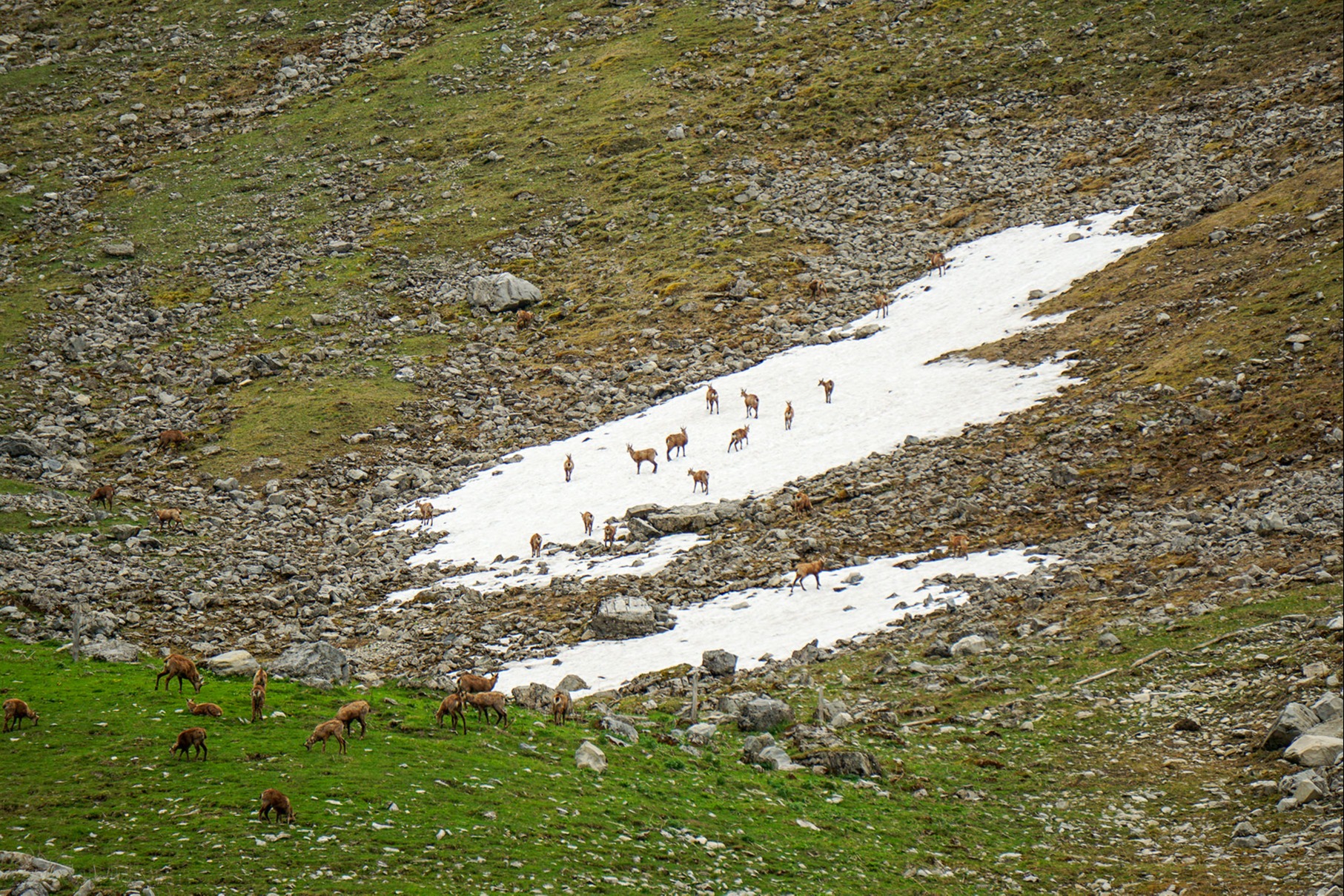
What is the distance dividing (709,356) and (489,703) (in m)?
30.9

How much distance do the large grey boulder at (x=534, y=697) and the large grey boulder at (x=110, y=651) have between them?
988 centimetres

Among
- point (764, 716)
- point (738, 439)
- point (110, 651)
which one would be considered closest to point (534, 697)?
point (764, 716)

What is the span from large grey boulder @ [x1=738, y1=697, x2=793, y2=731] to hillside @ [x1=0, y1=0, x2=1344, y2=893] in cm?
61

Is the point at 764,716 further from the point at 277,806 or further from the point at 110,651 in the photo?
the point at 110,651

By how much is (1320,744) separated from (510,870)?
43.9 ft

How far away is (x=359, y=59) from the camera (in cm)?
8244

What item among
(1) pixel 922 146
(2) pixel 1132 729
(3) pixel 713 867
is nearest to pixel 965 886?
(3) pixel 713 867

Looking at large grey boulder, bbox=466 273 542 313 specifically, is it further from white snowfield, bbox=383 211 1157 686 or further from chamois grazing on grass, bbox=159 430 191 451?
chamois grazing on grass, bbox=159 430 191 451

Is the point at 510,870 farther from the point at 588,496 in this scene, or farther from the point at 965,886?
the point at 588,496

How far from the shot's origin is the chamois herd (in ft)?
51.8

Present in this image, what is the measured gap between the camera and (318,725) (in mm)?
17609

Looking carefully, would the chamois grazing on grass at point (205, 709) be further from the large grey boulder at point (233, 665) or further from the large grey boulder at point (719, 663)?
the large grey boulder at point (719, 663)

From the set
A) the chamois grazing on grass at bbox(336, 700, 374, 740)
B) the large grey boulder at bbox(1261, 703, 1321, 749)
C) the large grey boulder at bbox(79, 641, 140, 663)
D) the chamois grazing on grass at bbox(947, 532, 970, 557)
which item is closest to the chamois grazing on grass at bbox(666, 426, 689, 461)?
the chamois grazing on grass at bbox(947, 532, 970, 557)

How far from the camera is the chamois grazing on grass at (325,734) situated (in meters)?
16.5
